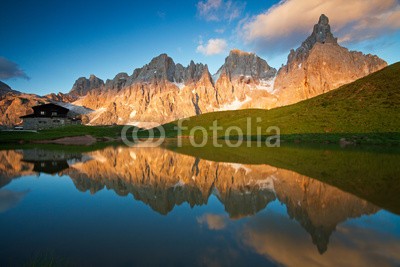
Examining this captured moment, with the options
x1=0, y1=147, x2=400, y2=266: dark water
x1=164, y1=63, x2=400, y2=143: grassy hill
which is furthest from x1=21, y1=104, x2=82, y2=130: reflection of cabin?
x1=0, y1=147, x2=400, y2=266: dark water

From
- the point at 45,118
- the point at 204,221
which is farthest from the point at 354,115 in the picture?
the point at 45,118

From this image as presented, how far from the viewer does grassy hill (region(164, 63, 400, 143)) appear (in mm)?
53719

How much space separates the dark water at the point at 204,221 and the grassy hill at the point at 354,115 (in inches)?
1672

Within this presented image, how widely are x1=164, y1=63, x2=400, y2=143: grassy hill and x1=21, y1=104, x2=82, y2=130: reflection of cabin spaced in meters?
78.1

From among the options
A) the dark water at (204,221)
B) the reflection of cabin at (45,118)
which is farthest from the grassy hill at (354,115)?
the reflection of cabin at (45,118)

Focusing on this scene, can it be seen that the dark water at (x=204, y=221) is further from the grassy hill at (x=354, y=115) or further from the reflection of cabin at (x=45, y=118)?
the reflection of cabin at (x=45, y=118)

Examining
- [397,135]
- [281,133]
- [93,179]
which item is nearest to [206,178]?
[93,179]

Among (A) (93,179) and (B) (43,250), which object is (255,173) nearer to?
(A) (93,179)

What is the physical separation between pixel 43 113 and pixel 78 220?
378 feet

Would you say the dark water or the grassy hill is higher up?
the grassy hill

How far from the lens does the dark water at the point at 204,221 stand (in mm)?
6547

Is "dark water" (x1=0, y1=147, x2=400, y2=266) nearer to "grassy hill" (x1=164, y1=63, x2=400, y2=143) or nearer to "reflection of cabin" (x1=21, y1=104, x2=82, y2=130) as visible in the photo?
"grassy hill" (x1=164, y1=63, x2=400, y2=143)

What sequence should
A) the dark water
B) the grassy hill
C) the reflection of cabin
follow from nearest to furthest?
the dark water, the grassy hill, the reflection of cabin

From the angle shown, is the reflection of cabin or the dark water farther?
the reflection of cabin
